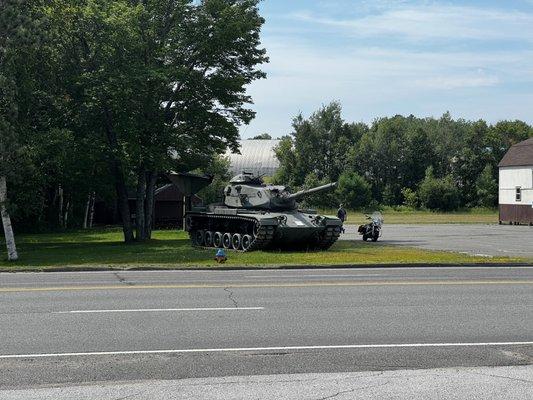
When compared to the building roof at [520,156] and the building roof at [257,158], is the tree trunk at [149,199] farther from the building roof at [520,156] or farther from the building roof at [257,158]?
the building roof at [257,158]

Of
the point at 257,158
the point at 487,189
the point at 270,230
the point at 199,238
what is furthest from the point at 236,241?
the point at 257,158

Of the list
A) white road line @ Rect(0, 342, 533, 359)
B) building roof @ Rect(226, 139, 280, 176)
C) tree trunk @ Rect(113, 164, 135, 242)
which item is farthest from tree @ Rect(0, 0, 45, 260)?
building roof @ Rect(226, 139, 280, 176)

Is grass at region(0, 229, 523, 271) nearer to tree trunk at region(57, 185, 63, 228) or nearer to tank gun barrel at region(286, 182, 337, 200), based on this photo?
tank gun barrel at region(286, 182, 337, 200)

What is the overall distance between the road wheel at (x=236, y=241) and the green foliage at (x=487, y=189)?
6282 cm

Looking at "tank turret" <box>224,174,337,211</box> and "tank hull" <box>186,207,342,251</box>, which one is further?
"tank turret" <box>224,174,337,211</box>

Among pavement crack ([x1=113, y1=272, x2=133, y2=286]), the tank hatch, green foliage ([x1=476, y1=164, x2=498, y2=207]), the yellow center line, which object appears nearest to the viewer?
the yellow center line

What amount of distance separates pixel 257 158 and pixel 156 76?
76.5 m

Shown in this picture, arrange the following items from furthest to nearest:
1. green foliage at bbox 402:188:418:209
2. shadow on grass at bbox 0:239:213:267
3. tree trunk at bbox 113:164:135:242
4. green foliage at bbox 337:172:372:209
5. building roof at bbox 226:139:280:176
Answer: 1. building roof at bbox 226:139:280:176
2. green foliage at bbox 402:188:418:209
3. green foliage at bbox 337:172:372:209
4. tree trunk at bbox 113:164:135:242
5. shadow on grass at bbox 0:239:213:267

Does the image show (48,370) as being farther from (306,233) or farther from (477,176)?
(477,176)

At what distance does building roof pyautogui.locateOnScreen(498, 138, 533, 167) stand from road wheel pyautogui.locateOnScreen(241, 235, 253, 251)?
38.9 m

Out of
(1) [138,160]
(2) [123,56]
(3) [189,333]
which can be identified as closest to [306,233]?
(1) [138,160]

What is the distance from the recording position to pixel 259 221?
1065 inches

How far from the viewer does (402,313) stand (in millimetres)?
11758

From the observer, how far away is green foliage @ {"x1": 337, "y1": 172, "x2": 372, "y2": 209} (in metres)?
85.9
